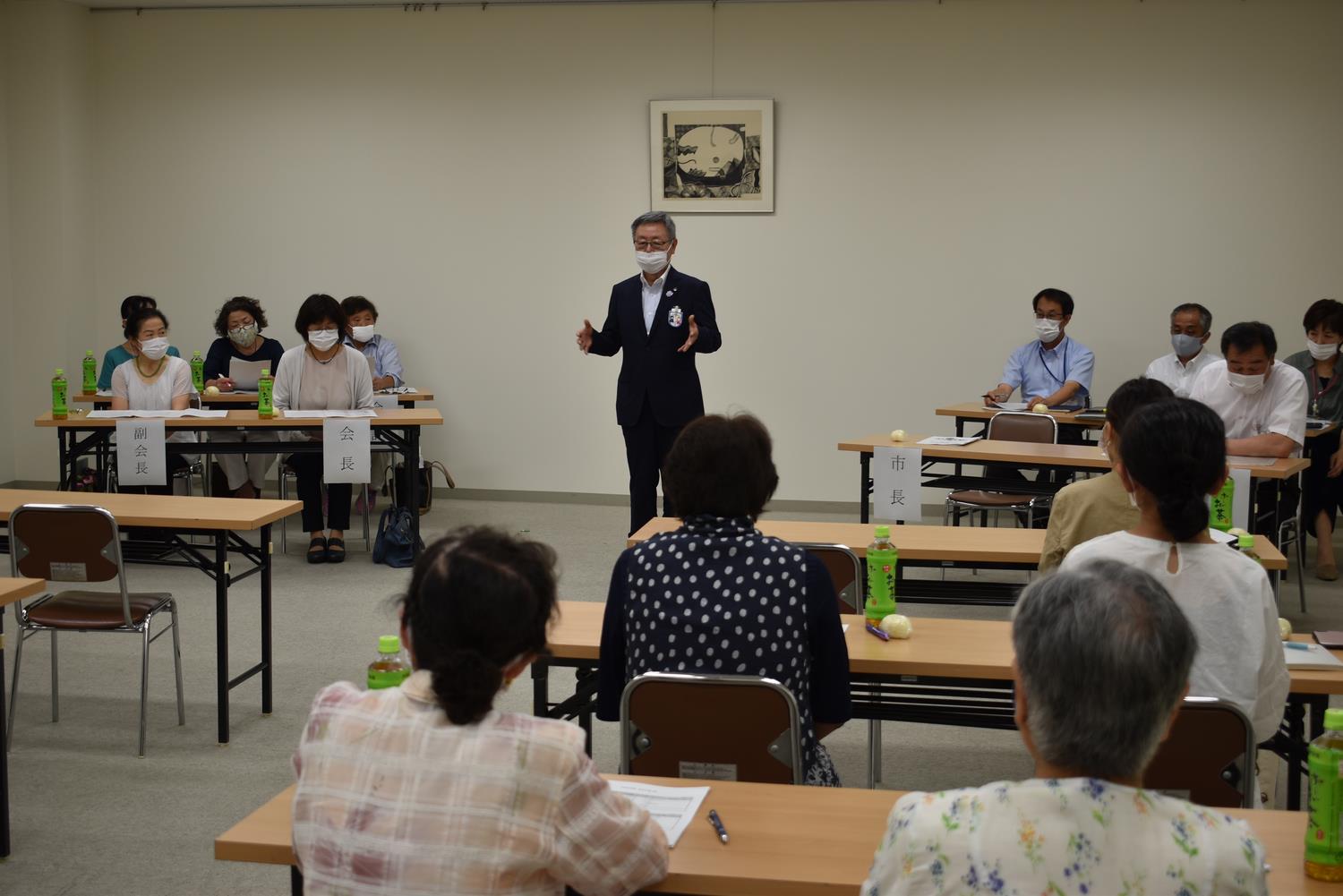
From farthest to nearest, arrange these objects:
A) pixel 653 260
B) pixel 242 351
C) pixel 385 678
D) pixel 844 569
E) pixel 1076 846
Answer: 1. pixel 242 351
2. pixel 653 260
3. pixel 844 569
4. pixel 385 678
5. pixel 1076 846

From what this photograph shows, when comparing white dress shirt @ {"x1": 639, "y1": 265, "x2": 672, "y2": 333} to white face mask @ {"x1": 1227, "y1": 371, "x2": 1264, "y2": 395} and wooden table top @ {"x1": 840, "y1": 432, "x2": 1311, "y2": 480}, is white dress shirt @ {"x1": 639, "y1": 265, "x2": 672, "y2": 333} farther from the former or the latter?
white face mask @ {"x1": 1227, "y1": 371, "x2": 1264, "y2": 395}

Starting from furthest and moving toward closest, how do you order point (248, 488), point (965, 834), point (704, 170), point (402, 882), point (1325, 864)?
point (704, 170) < point (248, 488) < point (1325, 864) < point (402, 882) < point (965, 834)

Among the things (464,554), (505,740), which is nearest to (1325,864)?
(505,740)

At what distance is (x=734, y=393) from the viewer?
8438 millimetres

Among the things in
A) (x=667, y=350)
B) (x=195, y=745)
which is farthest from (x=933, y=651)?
(x=667, y=350)

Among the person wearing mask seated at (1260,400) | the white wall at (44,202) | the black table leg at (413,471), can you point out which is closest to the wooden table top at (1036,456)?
the person wearing mask seated at (1260,400)

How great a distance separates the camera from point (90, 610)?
12.9 feet

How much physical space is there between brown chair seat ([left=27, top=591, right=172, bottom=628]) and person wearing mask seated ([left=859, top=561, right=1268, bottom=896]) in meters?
3.13

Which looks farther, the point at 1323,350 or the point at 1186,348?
the point at 1186,348

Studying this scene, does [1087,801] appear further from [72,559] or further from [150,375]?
[150,375]

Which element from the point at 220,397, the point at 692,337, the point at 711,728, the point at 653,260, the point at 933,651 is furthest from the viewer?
the point at 220,397

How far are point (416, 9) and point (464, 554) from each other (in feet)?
25.1

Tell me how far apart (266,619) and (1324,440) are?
5365 mm

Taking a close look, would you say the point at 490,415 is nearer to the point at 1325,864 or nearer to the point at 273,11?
the point at 273,11
